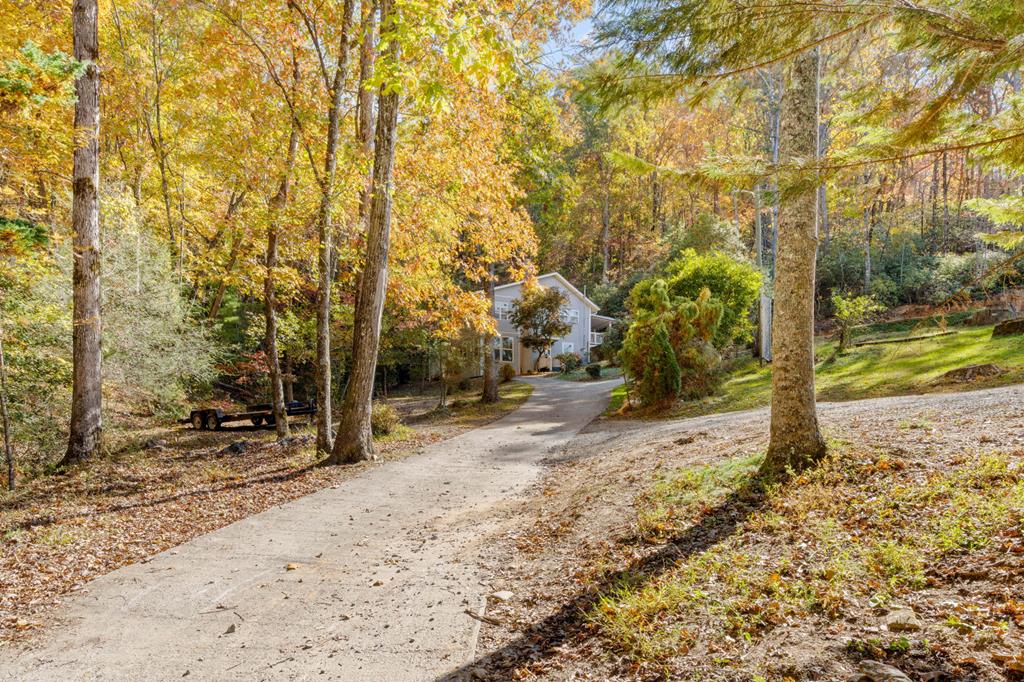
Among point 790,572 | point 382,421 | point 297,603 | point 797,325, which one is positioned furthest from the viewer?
point 382,421

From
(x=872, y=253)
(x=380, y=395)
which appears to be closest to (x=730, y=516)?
(x=380, y=395)

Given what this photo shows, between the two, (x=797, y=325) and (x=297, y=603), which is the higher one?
(x=797, y=325)

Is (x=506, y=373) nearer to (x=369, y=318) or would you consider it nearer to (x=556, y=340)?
(x=556, y=340)

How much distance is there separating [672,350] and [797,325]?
29.6 ft

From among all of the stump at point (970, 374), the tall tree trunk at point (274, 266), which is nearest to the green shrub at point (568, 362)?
the stump at point (970, 374)

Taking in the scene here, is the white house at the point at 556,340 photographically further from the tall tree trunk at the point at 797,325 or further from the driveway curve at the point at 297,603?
the tall tree trunk at the point at 797,325

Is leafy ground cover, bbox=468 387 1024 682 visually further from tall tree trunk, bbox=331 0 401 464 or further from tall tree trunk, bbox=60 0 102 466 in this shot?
tall tree trunk, bbox=60 0 102 466

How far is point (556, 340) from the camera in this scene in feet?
107

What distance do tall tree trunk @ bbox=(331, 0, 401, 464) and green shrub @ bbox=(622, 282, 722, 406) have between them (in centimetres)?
778

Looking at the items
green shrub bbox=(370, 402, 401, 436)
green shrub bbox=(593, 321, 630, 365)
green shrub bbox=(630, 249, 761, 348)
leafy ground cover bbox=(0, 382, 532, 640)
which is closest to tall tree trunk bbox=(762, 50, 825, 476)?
leafy ground cover bbox=(0, 382, 532, 640)

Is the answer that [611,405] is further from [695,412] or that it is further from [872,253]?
[872,253]

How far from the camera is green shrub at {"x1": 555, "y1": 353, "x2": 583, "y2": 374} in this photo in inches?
1286

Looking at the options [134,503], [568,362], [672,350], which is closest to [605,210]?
[568,362]

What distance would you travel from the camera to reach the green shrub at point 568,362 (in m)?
32.7
